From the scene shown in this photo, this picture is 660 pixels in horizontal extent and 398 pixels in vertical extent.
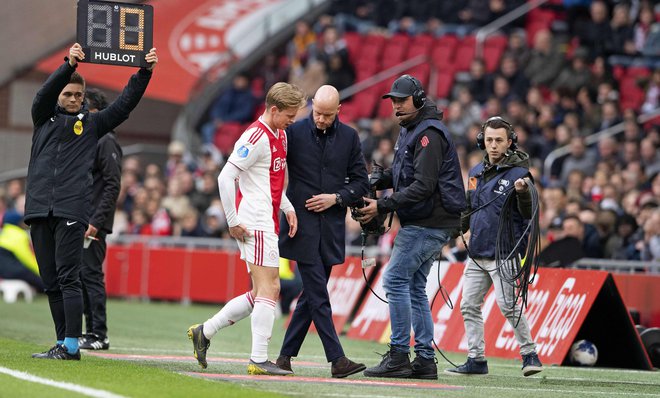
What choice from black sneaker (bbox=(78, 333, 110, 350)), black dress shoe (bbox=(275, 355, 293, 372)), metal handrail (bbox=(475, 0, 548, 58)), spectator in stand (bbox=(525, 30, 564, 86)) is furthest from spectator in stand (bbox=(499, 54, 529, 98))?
black dress shoe (bbox=(275, 355, 293, 372))

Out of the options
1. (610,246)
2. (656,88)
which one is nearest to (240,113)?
(656,88)

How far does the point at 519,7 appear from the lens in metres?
25.8

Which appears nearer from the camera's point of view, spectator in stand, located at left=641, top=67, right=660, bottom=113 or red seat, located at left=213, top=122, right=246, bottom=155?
spectator in stand, located at left=641, top=67, right=660, bottom=113

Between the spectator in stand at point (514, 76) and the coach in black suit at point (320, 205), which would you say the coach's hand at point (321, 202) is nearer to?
the coach in black suit at point (320, 205)

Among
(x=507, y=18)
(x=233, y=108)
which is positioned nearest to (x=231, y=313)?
(x=507, y=18)

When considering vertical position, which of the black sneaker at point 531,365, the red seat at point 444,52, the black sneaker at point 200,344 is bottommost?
the black sneaker at point 531,365

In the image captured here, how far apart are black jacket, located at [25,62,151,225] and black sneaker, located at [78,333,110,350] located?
1900 millimetres

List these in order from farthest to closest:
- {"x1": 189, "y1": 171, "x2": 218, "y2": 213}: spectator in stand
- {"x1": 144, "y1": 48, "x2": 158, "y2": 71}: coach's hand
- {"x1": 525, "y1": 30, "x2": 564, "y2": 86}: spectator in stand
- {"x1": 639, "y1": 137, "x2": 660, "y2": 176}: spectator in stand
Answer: {"x1": 189, "y1": 171, "x2": 218, "y2": 213}: spectator in stand < {"x1": 525, "y1": 30, "x2": 564, "y2": 86}: spectator in stand < {"x1": 639, "y1": 137, "x2": 660, "y2": 176}: spectator in stand < {"x1": 144, "y1": 48, "x2": 158, "y2": 71}: coach's hand

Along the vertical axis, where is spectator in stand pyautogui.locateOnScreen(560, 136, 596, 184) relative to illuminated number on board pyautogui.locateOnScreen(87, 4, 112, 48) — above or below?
below

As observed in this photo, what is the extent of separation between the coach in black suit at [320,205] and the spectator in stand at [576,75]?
43.1 feet

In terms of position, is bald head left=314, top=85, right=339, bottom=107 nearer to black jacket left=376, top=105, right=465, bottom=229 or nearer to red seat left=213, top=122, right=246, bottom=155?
black jacket left=376, top=105, right=465, bottom=229

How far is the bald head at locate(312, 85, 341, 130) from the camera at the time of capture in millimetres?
9117

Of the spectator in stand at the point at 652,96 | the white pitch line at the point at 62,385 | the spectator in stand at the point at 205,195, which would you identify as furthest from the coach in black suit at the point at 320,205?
the spectator in stand at the point at 205,195

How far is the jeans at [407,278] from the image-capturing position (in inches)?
373
